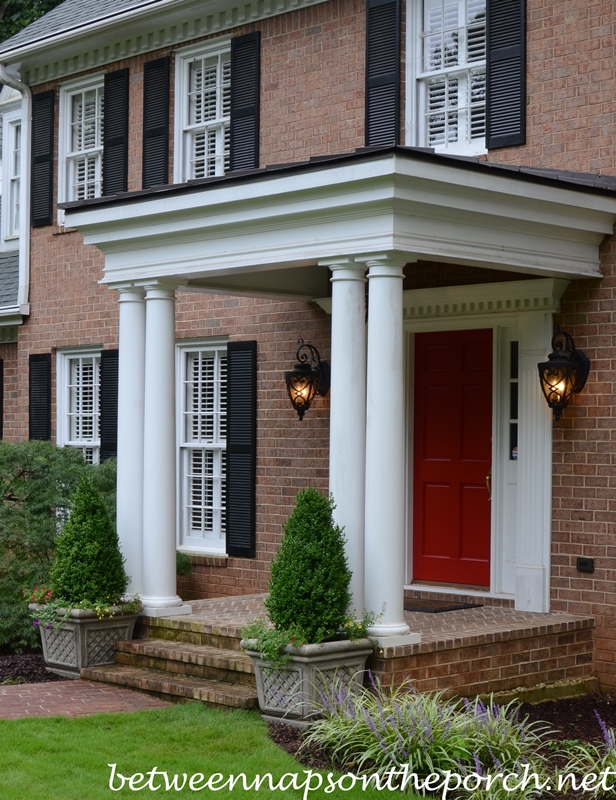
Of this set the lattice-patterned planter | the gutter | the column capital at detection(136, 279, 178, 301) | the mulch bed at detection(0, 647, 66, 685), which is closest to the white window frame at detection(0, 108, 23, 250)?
the gutter

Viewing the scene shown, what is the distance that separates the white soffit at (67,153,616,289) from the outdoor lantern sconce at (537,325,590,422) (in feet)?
2.06

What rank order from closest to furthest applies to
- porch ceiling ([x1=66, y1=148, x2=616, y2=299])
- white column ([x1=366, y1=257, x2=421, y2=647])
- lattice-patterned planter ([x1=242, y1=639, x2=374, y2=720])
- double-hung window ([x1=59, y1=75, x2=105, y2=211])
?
lattice-patterned planter ([x1=242, y1=639, x2=374, y2=720]) < porch ceiling ([x1=66, y1=148, x2=616, y2=299]) < white column ([x1=366, y1=257, x2=421, y2=647]) < double-hung window ([x1=59, y1=75, x2=105, y2=211])

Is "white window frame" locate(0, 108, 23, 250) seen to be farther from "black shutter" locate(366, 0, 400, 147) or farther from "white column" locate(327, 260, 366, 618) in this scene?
"white column" locate(327, 260, 366, 618)

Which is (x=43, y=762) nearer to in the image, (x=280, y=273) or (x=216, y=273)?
(x=216, y=273)

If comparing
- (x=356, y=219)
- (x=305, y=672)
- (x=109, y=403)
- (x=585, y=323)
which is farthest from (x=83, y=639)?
(x=585, y=323)

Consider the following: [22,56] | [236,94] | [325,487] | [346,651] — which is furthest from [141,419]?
[22,56]

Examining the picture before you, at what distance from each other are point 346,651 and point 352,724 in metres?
0.63

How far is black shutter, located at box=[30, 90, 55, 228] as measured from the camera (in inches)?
549

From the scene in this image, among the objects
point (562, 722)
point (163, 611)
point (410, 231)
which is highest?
point (410, 231)

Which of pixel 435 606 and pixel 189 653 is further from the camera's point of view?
pixel 435 606

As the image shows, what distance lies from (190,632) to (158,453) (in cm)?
143

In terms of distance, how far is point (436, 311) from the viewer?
10.3m

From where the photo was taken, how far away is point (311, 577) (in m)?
7.80

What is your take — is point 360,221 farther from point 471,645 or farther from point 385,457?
point 471,645
